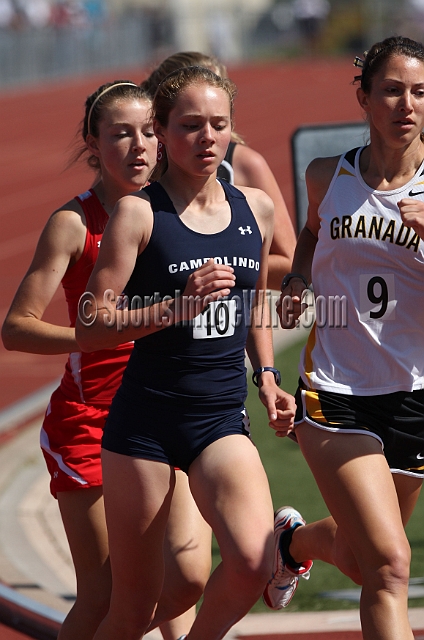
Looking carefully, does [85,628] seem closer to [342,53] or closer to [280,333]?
[280,333]

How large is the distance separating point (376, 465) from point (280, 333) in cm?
630

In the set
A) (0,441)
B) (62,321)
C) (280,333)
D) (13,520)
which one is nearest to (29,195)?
(62,321)

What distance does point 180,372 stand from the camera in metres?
3.06

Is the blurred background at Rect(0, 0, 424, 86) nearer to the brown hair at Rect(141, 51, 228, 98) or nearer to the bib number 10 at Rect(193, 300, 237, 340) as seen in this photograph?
the brown hair at Rect(141, 51, 228, 98)

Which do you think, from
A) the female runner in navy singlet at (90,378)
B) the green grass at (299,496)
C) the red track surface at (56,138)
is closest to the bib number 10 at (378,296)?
the green grass at (299,496)

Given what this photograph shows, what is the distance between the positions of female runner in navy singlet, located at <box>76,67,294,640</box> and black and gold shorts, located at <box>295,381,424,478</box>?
6.4 inches

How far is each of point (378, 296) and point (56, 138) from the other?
902 inches

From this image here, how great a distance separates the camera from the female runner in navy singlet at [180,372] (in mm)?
2953

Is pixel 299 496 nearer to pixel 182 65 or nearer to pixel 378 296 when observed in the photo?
pixel 182 65

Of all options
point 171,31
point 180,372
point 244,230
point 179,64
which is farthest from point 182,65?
point 171,31

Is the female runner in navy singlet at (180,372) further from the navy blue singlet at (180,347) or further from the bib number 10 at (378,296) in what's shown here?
the bib number 10 at (378,296)

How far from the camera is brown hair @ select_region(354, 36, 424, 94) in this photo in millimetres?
3203

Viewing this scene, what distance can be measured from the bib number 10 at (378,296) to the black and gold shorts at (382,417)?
0.85 ft

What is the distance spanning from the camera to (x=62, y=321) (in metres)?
10.5
